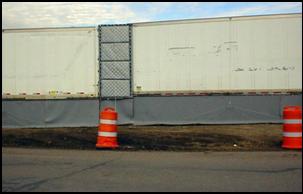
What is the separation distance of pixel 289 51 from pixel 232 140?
4.25m

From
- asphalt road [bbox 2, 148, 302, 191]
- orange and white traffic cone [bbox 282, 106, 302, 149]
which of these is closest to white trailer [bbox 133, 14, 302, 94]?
orange and white traffic cone [bbox 282, 106, 302, 149]

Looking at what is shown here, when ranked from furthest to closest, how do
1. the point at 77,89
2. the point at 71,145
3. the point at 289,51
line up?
the point at 77,89 → the point at 289,51 → the point at 71,145

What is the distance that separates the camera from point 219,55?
1603 centimetres

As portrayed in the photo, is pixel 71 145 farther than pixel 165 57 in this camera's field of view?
No

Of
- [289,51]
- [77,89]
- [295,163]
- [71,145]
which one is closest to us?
[295,163]

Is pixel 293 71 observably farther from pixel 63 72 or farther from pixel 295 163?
pixel 63 72

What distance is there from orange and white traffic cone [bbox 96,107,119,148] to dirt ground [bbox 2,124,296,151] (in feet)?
0.97

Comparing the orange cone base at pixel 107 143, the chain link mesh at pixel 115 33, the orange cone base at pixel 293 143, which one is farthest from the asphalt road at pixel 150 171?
the chain link mesh at pixel 115 33

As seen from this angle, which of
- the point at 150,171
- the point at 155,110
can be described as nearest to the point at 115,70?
the point at 155,110

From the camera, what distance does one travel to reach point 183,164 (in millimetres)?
9766

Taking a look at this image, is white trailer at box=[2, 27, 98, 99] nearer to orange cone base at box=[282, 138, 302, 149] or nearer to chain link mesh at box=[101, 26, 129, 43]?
chain link mesh at box=[101, 26, 129, 43]

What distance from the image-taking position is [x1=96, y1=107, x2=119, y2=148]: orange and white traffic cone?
478 inches

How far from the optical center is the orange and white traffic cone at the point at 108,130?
12.1 metres

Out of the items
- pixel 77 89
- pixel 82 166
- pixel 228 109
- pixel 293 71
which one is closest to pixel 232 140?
pixel 228 109
